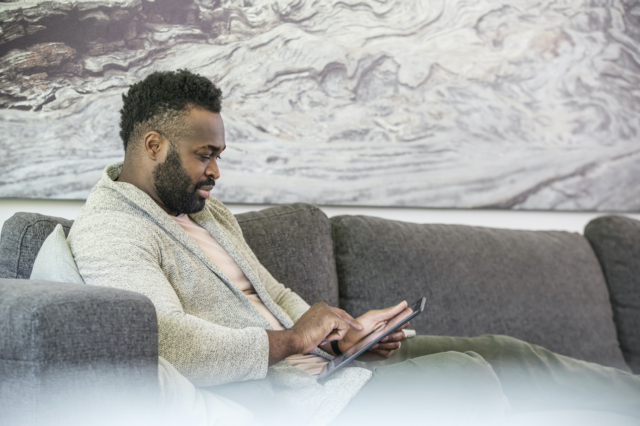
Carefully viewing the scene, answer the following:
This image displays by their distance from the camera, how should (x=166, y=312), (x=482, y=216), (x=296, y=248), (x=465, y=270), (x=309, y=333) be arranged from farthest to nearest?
(x=482, y=216) < (x=465, y=270) < (x=296, y=248) < (x=309, y=333) < (x=166, y=312)

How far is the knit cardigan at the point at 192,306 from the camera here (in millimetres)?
923

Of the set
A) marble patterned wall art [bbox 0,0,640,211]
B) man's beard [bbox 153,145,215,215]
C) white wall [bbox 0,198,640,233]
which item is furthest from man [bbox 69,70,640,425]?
white wall [bbox 0,198,640,233]

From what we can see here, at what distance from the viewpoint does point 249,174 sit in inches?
74.8

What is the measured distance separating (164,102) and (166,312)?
0.54m

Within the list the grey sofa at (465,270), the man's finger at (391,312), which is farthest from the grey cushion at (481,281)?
the man's finger at (391,312)

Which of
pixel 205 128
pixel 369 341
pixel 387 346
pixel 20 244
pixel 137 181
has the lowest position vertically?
pixel 387 346

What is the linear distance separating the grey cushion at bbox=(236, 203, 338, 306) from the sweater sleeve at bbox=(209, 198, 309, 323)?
10 cm

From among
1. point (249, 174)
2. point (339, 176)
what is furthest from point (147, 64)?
point (339, 176)

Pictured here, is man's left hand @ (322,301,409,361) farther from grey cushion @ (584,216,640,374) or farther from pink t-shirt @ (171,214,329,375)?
grey cushion @ (584,216,640,374)

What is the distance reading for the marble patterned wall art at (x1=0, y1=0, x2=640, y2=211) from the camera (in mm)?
1666

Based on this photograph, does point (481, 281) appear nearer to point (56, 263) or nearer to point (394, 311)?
point (394, 311)

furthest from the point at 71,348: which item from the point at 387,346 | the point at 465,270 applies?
the point at 465,270

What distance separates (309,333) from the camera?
107 cm

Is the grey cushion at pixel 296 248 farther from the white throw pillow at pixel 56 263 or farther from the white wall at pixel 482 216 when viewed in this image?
the white throw pillow at pixel 56 263
